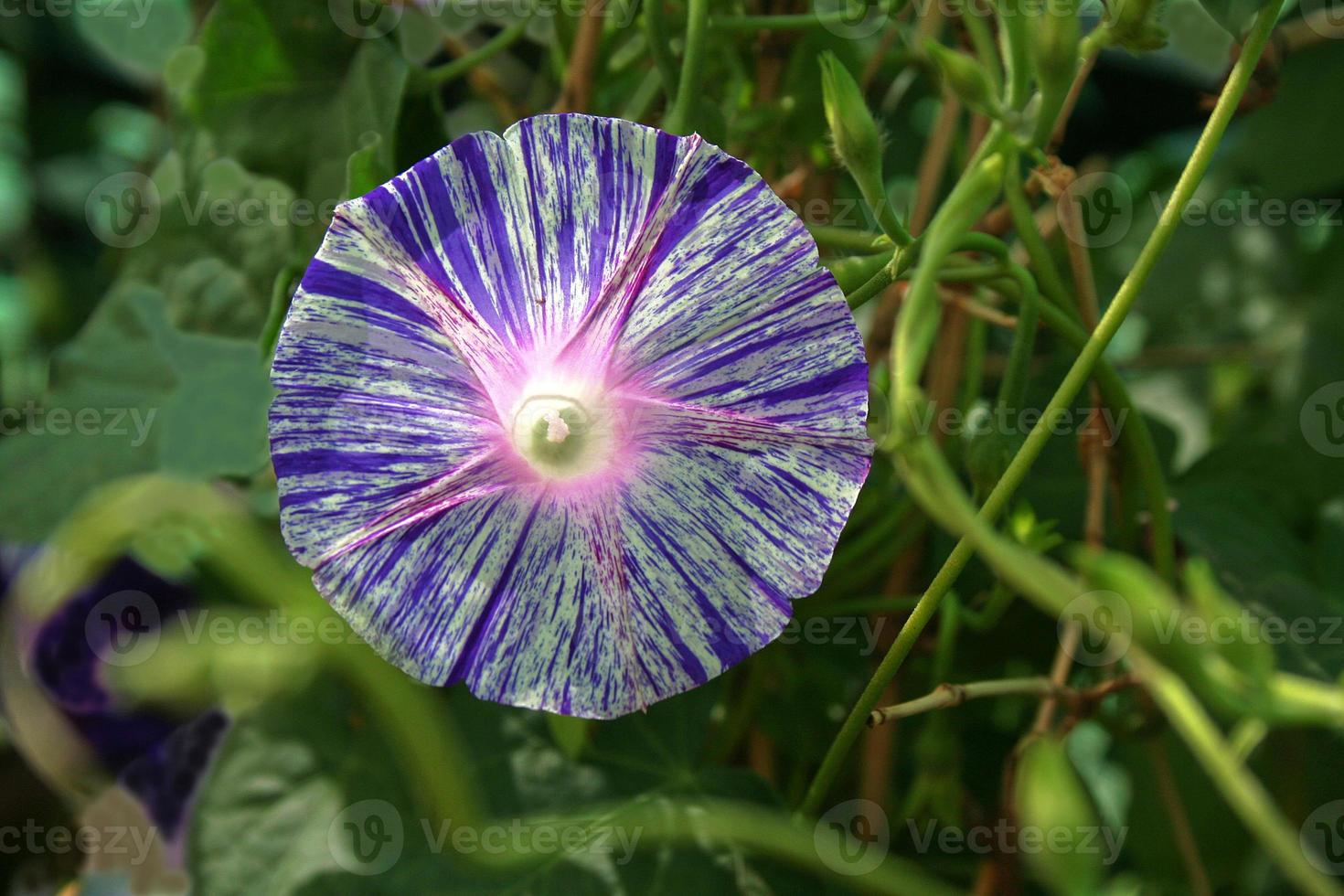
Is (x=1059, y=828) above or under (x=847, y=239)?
under

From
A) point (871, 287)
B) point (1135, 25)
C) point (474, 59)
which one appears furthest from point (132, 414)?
point (1135, 25)

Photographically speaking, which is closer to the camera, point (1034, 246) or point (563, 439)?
point (563, 439)

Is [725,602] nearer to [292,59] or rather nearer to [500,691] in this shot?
[500,691]

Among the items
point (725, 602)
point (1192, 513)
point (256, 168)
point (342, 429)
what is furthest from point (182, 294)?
point (1192, 513)

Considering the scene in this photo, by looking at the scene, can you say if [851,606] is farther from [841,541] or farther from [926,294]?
[926,294]

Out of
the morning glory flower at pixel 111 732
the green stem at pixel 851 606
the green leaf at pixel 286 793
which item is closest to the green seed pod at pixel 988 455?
the green stem at pixel 851 606

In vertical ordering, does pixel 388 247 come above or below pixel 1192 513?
above

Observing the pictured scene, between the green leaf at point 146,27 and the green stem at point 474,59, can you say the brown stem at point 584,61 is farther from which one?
the green leaf at point 146,27
